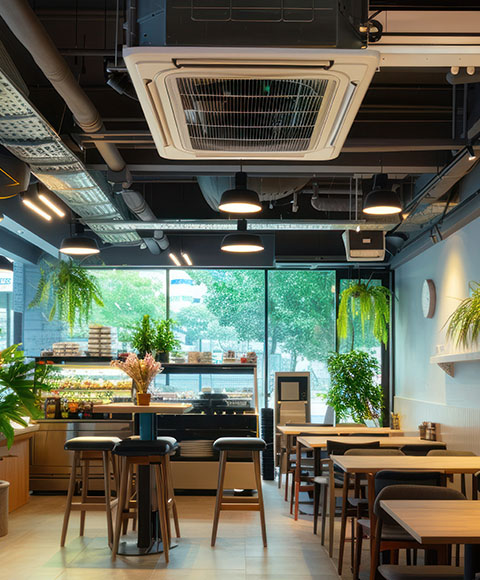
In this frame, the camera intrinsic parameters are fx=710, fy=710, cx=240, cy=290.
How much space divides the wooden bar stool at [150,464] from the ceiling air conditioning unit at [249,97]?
3346 millimetres

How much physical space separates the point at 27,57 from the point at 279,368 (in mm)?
7596

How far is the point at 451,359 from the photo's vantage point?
732cm

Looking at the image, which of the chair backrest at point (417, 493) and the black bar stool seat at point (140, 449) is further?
the black bar stool seat at point (140, 449)

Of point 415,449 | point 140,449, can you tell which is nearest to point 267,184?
point 415,449

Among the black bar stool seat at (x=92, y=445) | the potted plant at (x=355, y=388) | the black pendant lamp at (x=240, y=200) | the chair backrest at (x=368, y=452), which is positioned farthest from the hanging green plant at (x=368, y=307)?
the black bar stool seat at (x=92, y=445)

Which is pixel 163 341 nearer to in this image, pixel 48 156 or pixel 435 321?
pixel 435 321

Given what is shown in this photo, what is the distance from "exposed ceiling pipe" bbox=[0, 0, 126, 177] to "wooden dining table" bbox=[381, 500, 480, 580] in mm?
2998

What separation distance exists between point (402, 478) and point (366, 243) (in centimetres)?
513

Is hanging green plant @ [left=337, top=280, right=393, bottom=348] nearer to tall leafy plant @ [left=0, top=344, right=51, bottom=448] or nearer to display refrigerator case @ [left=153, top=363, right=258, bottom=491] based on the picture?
display refrigerator case @ [left=153, top=363, right=258, bottom=491]

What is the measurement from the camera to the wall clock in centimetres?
915

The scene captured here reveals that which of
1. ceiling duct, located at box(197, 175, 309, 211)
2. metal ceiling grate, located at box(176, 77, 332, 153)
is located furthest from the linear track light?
metal ceiling grate, located at box(176, 77, 332, 153)

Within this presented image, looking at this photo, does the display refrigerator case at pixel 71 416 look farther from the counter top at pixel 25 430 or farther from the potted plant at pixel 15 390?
the potted plant at pixel 15 390

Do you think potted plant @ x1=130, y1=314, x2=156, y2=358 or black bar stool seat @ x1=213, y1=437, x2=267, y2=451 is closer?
black bar stool seat @ x1=213, y1=437, x2=267, y2=451

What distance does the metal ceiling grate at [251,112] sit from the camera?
2318 millimetres
